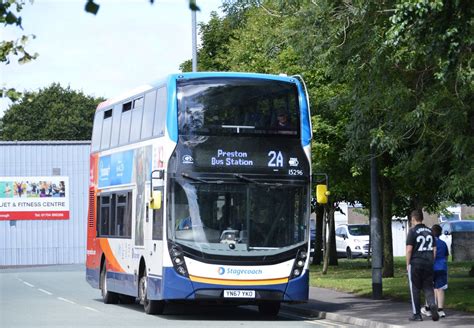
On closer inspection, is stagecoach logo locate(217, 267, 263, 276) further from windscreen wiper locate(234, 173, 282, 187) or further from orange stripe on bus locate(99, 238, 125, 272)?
orange stripe on bus locate(99, 238, 125, 272)

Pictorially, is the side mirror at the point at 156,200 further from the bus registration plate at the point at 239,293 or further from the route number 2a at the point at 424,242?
the route number 2a at the point at 424,242

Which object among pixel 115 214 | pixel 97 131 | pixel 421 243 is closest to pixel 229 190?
pixel 421 243

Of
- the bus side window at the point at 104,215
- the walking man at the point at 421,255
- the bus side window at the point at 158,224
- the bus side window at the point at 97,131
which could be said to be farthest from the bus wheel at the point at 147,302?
the bus side window at the point at 97,131

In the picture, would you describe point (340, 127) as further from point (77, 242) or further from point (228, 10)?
point (77, 242)

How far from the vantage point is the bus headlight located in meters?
20.2

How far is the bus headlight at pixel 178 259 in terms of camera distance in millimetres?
20188

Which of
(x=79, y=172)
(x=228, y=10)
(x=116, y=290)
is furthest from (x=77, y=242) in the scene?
(x=116, y=290)

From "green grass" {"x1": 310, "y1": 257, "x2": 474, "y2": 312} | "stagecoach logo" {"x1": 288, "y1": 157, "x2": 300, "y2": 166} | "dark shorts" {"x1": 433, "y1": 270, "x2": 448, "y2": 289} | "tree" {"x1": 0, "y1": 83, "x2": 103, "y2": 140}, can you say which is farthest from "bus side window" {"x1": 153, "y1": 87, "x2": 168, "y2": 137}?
"tree" {"x1": 0, "y1": 83, "x2": 103, "y2": 140}

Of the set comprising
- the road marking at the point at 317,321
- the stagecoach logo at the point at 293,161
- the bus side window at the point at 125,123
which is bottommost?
the road marking at the point at 317,321

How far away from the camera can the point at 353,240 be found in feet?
202

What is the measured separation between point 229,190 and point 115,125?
5.66 meters

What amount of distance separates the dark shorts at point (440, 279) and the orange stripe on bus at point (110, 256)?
6.95 meters

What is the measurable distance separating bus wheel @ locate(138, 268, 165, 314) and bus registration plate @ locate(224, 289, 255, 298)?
6.59ft

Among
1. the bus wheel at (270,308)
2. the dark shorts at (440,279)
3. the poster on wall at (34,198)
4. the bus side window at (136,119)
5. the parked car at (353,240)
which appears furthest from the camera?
the poster on wall at (34,198)
